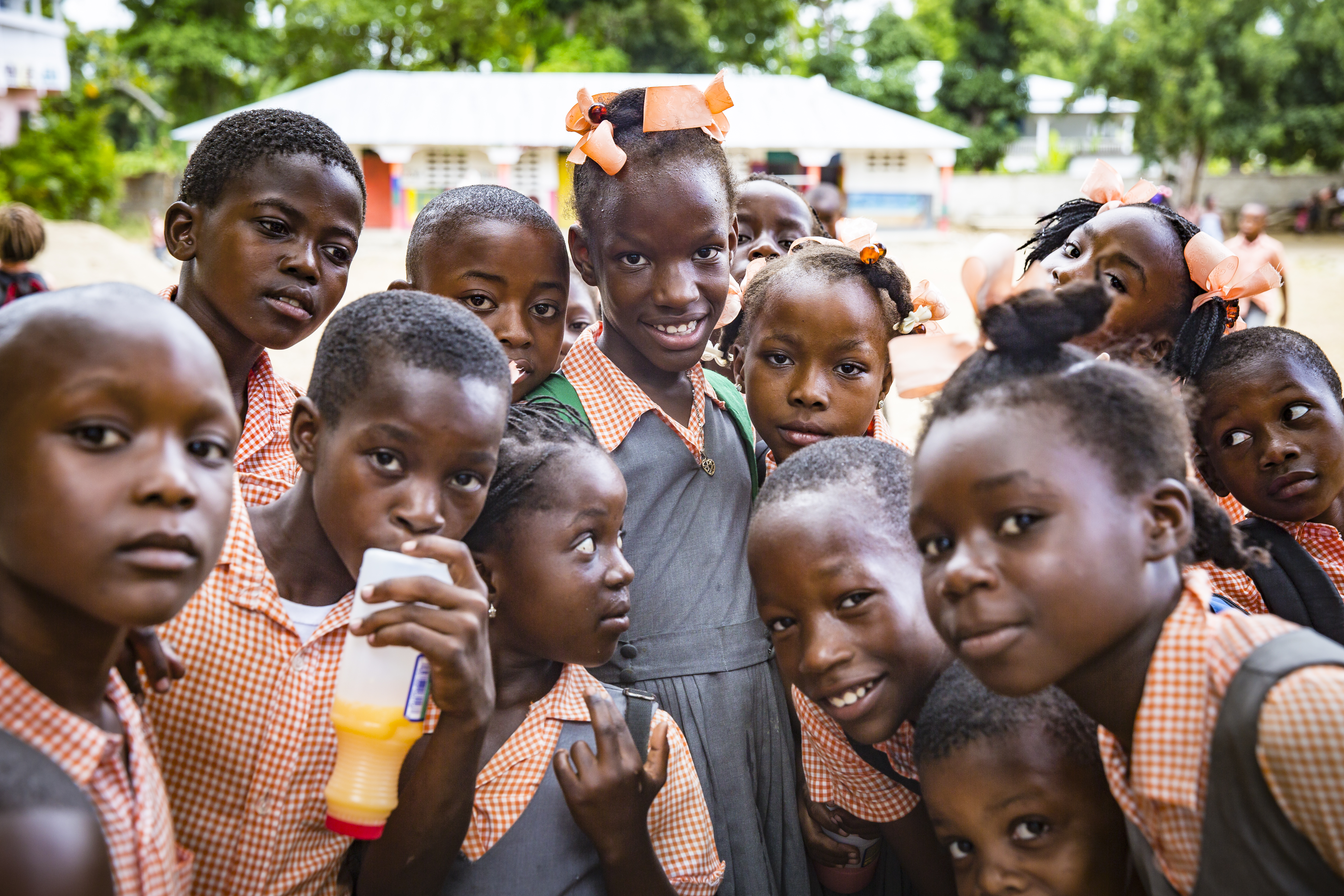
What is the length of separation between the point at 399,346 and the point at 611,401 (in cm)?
77

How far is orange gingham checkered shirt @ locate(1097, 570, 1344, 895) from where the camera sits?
1.24m

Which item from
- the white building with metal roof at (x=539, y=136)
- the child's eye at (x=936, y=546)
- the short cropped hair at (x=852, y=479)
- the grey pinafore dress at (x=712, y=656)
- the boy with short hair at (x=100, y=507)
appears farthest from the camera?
the white building with metal roof at (x=539, y=136)

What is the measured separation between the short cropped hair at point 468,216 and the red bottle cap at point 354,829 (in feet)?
5.12

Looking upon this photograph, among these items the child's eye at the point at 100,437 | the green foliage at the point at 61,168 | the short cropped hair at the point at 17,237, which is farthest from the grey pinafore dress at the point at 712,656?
the green foliage at the point at 61,168

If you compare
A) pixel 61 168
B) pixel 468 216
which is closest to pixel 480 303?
pixel 468 216

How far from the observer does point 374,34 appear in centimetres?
2727

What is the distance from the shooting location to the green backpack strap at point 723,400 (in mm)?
2424

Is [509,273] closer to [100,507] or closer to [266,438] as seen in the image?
[266,438]

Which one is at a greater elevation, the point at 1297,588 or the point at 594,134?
the point at 594,134

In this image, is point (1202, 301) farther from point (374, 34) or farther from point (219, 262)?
point (374, 34)

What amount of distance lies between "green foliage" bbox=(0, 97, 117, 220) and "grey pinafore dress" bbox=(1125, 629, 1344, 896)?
23212 millimetres

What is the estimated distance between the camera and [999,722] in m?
1.74

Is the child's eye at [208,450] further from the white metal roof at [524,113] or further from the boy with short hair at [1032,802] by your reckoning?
the white metal roof at [524,113]

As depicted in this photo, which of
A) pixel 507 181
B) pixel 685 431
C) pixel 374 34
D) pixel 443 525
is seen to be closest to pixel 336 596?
pixel 443 525
